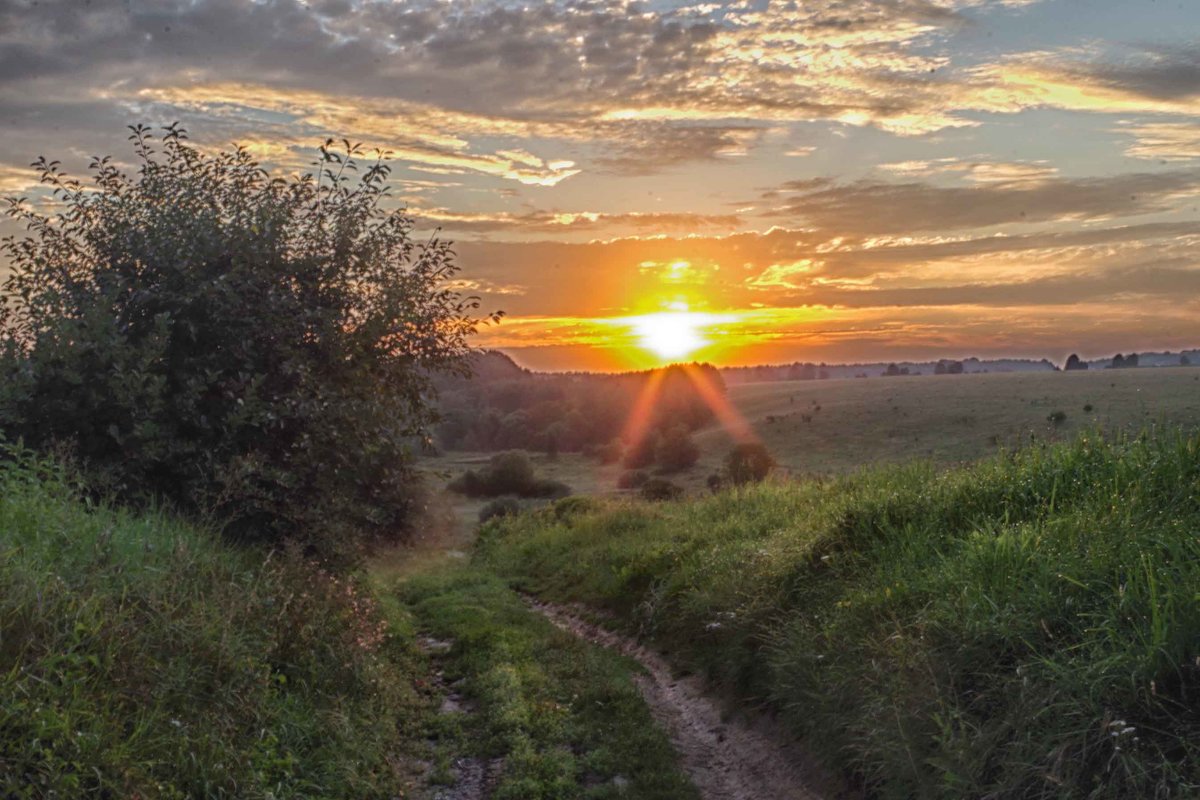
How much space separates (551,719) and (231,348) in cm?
566

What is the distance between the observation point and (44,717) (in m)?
5.39

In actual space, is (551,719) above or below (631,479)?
above

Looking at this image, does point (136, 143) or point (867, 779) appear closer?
point (867, 779)

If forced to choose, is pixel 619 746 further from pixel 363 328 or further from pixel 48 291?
pixel 48 291

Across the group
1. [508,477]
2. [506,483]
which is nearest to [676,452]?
[508,477]

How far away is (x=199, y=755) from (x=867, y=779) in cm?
482

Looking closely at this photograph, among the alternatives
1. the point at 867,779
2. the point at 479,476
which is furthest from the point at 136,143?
the point at 479,476

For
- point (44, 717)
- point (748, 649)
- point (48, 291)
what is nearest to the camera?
point (44, 717)

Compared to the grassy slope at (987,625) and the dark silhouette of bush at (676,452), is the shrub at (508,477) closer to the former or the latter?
the dark silhouette of bush at (676,452)

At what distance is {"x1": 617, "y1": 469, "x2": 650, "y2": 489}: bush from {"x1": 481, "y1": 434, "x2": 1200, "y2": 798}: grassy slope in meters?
35.2

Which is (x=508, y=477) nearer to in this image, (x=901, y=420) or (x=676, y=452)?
(x=676, y=452)

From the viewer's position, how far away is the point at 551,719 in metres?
9.65

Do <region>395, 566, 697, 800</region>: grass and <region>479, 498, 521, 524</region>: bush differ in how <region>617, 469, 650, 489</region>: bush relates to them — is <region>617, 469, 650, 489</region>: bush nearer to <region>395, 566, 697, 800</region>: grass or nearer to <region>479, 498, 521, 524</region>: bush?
<region>479, 498, 521, 524</region>: bush

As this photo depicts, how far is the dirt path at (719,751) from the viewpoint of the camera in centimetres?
804
